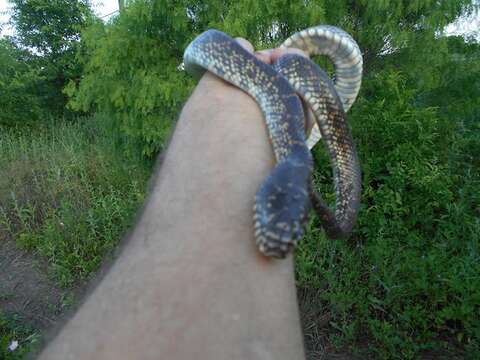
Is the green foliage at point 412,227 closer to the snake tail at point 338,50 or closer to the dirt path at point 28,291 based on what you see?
the snake tail at point 338,50

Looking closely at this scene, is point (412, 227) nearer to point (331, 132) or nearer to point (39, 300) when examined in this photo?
point (331, 132)

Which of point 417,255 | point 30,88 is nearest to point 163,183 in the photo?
point 417,255

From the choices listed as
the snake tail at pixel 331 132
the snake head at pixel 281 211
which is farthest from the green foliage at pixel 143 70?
the snake head at pixel 281 211

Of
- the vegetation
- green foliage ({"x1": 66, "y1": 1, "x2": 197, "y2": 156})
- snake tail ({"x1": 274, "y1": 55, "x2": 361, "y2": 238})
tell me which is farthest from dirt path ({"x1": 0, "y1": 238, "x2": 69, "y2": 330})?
snake tail ({"x1": 274, "y1": 55, "x2": 361, "y2": 238})

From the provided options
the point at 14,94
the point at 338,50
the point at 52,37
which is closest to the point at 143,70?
the point at 338,50

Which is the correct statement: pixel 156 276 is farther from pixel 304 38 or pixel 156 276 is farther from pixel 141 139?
pixel 141 139

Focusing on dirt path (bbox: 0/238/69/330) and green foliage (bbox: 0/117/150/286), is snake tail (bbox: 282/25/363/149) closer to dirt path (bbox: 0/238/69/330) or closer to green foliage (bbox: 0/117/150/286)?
green foliage (bbox: 0/117/150/286)
